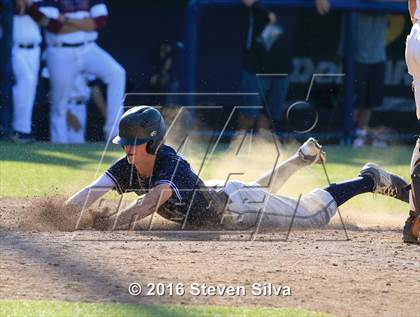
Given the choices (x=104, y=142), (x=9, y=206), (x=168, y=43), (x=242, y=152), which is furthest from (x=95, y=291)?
(x=168, y=43)

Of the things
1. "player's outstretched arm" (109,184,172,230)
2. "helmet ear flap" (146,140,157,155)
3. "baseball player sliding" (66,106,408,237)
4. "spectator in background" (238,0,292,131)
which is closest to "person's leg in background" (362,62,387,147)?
"spectator in background" (238,0,292,131)

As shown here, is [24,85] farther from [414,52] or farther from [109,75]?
[414,52]

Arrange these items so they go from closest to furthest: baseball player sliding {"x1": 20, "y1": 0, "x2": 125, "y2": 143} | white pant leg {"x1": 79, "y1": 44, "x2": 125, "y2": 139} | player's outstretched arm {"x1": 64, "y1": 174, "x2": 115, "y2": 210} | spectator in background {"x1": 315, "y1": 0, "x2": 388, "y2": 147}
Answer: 1. player's outstretched arm {"x1": 64, "y1": 174, "x2": 115, "y2": 210}
2. baseball player sliding {"x1": 20, "y1": 0, "x2": 125, "y2": 143}
3. white pant leg {"x1": 79, "y1": 44, "x2": 125, "y2": 139}
4. spectator in background {"x1": 315, "y1": 0, "x2": 388, "y2": 147}

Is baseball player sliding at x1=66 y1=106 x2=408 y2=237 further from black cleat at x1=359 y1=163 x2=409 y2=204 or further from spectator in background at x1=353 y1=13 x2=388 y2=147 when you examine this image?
spectator in background at x1=353 y1=13 x2=388 y2=147

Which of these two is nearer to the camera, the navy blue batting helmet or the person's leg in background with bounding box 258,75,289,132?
the navy blue batting helmet

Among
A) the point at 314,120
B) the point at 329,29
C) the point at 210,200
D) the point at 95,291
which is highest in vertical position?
the point at 95,291

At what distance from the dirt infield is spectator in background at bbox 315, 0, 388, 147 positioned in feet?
23.3

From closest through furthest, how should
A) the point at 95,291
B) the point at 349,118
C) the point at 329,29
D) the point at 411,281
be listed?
the point at 95,291
the point at 411,281
the point at 349,118
the point at 329,29

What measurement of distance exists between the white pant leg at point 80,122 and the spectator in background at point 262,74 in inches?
73.4

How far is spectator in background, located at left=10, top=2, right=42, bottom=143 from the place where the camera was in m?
12.6

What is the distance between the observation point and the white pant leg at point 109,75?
43.3 ft

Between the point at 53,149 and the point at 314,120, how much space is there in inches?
159

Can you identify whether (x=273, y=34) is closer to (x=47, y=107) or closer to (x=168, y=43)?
(x=168, y=43)

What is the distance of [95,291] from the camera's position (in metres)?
5.60
